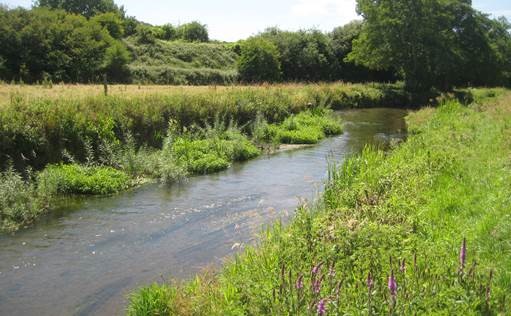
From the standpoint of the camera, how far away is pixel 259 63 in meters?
48.8

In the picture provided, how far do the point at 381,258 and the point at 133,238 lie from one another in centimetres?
608

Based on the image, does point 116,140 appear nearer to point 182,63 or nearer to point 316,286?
point 316,286

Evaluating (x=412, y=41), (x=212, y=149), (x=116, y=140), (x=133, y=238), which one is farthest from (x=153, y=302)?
(x=412, y=41)

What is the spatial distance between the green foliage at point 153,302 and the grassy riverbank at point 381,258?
0.01 m

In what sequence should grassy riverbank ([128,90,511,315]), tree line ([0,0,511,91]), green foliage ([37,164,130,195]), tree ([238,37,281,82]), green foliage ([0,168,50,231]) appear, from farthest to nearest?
tree ([238,37,281,82]) → tree line ([0,0,511,91]) → green foliage ([37,164,130,195]) → green foliage ([0,168,50,231]) → grassy riverbank ([128,90,511,315])

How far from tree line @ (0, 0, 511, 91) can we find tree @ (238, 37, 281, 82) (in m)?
0.10

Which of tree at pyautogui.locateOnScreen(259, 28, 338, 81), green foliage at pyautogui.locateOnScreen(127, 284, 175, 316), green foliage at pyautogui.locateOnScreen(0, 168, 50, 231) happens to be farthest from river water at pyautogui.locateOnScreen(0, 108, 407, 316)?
tree at pyautogui.locateOnScreen(259, 28, 338, 81)

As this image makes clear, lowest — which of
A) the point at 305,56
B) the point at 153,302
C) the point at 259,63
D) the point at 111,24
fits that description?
the point at 153,302

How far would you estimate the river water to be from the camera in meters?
8.37

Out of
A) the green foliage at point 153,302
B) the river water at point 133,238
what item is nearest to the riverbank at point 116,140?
the river water at point 133,238

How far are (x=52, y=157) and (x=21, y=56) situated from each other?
27.7 m

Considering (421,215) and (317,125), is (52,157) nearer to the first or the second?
(421,215)

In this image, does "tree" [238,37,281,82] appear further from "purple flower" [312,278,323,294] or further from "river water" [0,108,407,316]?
"purple flower" [312,278,323,294]

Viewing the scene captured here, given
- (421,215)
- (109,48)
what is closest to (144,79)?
(109,48)
